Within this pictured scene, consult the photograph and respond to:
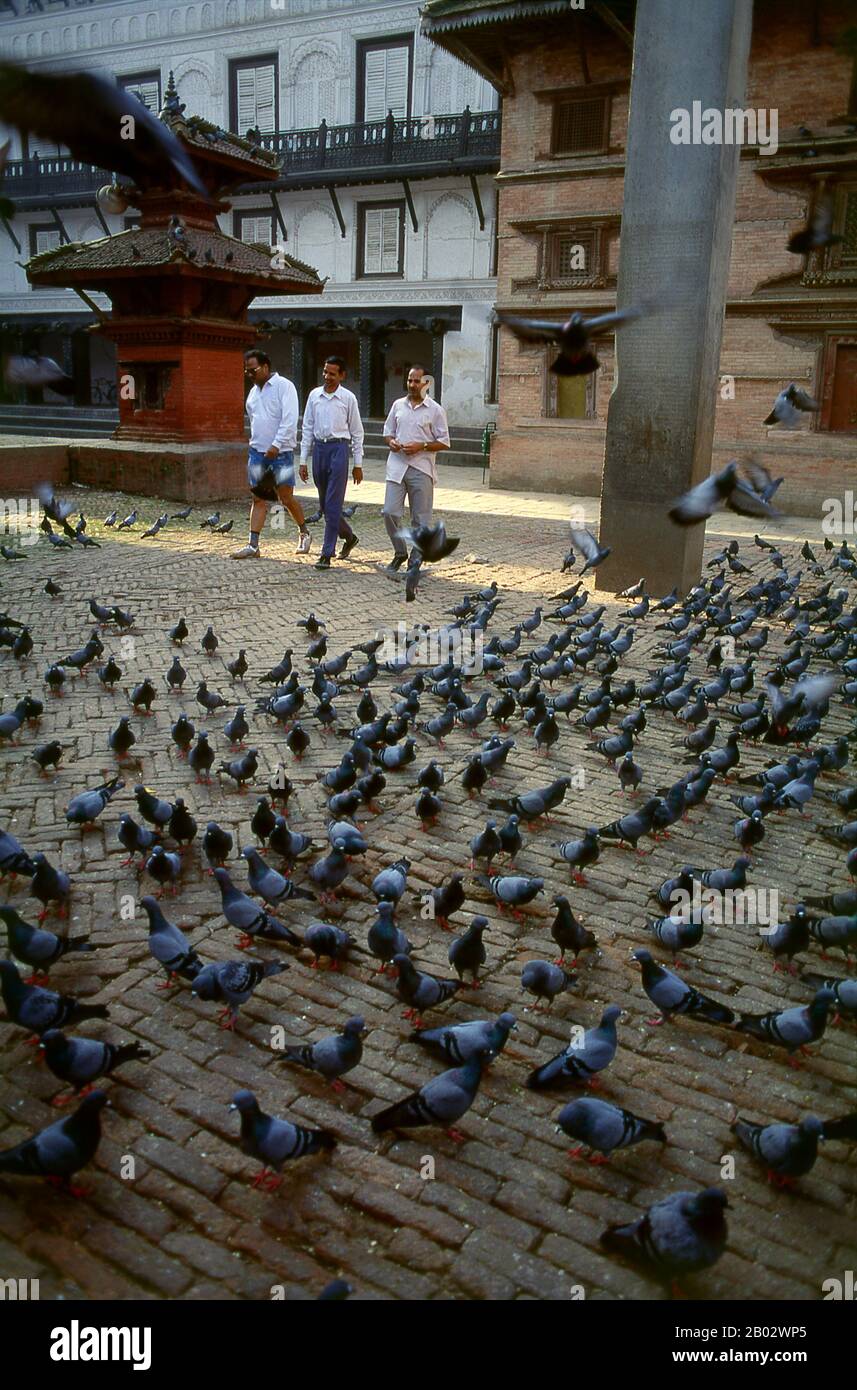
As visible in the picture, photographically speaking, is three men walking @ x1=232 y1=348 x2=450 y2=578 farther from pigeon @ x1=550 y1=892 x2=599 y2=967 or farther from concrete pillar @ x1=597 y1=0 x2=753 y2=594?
pigeon @ x1=550 y1=892 x2=599 y2=967

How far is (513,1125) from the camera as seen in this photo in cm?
328

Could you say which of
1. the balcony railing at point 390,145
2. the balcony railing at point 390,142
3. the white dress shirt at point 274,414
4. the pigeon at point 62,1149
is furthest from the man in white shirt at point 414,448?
the balcony railing at point 390,142

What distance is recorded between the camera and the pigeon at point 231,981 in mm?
3590

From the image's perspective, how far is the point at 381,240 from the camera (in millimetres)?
30578

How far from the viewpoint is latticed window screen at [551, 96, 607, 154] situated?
814 inches

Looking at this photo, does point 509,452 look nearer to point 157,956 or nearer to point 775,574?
point 775,574

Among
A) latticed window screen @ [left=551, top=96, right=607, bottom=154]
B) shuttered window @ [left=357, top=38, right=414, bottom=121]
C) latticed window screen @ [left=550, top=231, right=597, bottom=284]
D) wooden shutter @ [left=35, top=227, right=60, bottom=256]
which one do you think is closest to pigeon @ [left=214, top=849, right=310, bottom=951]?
latticed window screen @ [left=550, top=231, right=597, bottom=284]

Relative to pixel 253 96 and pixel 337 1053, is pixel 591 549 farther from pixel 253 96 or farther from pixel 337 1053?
pixel 253 96

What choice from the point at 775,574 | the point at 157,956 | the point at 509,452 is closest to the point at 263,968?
the point at 157,956

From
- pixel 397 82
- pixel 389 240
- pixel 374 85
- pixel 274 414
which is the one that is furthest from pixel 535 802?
pixel 374 85

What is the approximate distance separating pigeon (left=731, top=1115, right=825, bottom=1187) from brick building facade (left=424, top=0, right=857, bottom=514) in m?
18.8

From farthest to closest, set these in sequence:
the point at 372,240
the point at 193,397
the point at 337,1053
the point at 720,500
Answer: the point at 372,240, the point at 193,397, the point at 720,500, the point at 337,1053

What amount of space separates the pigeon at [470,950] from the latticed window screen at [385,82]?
103ft

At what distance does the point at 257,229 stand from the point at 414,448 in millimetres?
25939
